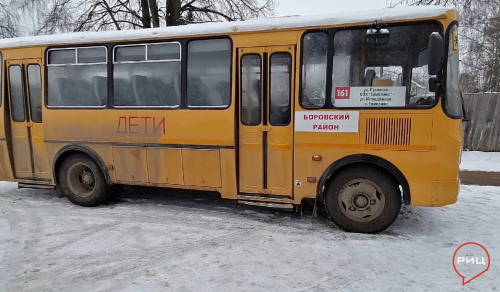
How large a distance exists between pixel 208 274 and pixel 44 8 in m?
17.1

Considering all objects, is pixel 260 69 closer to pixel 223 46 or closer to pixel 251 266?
pixel 223 46

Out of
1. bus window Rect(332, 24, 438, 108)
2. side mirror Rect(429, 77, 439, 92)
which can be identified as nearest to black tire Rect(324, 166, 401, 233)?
bus window Rect(332, 24, 438, 108)

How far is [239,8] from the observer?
15.8 meters

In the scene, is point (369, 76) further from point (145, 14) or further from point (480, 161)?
point (145, 14)

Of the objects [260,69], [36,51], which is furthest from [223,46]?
[36,51]

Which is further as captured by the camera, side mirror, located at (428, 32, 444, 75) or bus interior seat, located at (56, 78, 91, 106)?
bus interior seat, located at (56, 78, 91, 106)

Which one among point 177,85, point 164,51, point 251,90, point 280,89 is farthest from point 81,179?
point 280,89

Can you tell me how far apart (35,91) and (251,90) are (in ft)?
13.7

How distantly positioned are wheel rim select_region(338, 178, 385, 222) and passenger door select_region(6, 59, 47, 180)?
5.41 m

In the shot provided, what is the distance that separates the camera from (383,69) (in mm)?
4625

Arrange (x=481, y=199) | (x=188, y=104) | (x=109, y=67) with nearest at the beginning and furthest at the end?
(x=188, y=104), (x=109, y=67), (x=481, y=199)

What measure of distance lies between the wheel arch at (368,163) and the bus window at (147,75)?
8.59 ft

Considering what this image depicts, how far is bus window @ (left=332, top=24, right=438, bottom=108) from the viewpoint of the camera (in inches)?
177

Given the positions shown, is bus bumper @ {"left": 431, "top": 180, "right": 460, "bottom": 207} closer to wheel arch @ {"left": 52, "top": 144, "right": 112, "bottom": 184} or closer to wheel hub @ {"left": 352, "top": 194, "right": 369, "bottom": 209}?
wheel hub @ {"left": 352, "top": 194, "right": 369, "bottom": 209}
